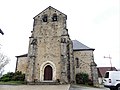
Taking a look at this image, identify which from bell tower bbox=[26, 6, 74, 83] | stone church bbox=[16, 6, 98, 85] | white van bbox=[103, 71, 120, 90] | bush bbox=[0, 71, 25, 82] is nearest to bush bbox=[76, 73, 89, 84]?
stone church bbox=[16, 6, 98, 85]

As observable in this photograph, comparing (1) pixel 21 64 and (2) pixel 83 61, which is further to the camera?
(1) pixel 21 64

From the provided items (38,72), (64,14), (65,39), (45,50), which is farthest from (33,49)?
(64,14)

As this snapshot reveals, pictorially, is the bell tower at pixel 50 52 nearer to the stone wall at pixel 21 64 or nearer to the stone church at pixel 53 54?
the stone church at pixel 53 54

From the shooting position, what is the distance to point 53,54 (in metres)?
24.0

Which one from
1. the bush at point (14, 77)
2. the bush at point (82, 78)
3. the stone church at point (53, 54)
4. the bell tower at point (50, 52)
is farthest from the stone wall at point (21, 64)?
the bush at point (82, 78)

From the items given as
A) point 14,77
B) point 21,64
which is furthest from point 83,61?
A: point 14,77

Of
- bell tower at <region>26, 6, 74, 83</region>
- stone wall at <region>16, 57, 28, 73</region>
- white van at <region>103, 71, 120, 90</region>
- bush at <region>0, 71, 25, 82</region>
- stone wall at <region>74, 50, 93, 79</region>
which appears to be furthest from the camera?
stone wall at <region>16, 57, 28, 73</region>

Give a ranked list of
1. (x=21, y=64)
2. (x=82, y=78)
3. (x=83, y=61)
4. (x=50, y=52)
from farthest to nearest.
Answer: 1. (x=21, y=64)
2. (x=83, y=61)
3. (x=82, y=78)
4. (x=50, y=52)

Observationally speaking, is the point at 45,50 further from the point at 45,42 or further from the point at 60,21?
the point at 60,21

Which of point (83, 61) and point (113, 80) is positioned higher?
point (83, 61)

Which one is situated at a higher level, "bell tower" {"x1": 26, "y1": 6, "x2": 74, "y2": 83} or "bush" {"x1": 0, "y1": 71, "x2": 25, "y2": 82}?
"bell tower" {"x1": 26, "y1": 6, "x2": 74, "y2": 83}

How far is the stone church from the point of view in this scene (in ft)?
76.1

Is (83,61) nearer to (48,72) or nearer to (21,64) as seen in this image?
(48,72)

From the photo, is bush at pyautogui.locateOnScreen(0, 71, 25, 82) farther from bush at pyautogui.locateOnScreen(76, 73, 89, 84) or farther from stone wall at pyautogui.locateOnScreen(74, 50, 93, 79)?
stone wall at pyautogui.locateOnScreen(74, 50, 93, 79)
